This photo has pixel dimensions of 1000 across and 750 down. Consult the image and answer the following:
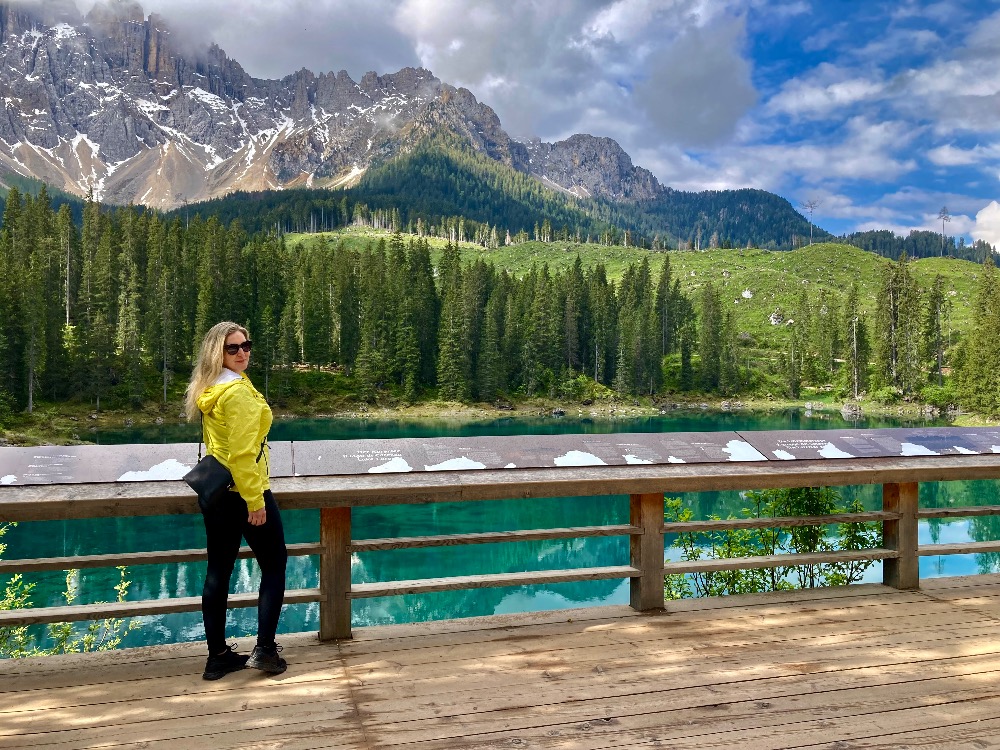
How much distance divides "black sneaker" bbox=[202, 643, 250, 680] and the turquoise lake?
35.0 feet

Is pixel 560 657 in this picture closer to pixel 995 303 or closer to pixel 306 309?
pixel 995 303

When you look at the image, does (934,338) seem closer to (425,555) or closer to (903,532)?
(425,555)

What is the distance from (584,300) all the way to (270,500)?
7929cm

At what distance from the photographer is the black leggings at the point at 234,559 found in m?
3.31

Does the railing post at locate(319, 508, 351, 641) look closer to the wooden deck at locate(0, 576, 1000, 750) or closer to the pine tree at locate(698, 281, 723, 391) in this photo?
the wooden deck at locate(0, 576, 1000, 750)

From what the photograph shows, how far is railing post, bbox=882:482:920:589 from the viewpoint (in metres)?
4.87

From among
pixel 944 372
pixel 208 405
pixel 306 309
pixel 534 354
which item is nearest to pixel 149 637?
pixel 208 405

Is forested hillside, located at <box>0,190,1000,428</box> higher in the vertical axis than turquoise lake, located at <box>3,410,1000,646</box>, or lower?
higher

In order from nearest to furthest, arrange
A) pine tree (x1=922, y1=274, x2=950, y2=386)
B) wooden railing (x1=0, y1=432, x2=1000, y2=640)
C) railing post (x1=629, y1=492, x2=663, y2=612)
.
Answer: wooden railing (x1=0, y1=432, x2=1000, y2=640) → railing post (x1=629, y1=492, x2=663, y2=612) → pine tree (x1=922, y1=274, x2=950, y2=386)

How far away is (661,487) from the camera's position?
13.5ft

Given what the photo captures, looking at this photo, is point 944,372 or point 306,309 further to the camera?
point 944,372

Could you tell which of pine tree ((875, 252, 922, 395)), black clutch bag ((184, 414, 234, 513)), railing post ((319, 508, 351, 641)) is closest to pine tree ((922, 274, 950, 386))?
pine tree ((875, 252, 922, 395))

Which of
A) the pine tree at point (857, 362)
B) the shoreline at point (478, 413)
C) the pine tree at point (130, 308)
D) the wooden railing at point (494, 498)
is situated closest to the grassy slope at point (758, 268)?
the pine tree at point (857, 362)

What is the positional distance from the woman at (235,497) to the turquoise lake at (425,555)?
10754 millimetres
